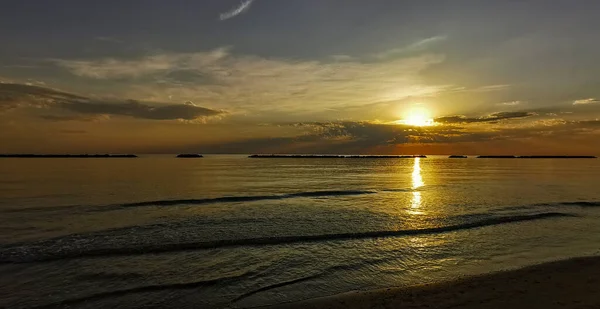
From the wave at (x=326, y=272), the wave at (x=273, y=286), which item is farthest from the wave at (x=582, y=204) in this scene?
the wave at (x=273, y=286)

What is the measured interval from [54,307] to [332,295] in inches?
309

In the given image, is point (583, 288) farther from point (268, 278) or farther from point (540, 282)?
point (268, 278)

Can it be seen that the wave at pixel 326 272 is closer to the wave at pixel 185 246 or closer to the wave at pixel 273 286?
the wave at pixel 273 286

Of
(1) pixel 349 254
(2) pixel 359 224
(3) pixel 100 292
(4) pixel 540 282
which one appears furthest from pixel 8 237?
(4) pixel 540 282

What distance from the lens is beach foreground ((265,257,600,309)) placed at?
9.92 m

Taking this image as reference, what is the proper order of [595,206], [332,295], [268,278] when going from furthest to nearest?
[595,206]
[268,278]
[332,295]

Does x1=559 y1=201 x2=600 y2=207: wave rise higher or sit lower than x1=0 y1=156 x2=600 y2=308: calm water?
lower

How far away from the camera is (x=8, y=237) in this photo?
60.5 feet

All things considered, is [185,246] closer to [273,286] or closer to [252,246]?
[252,246]

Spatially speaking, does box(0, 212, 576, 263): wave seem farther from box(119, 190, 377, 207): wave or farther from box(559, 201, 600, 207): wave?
box(559, 201, 600, 207): wave

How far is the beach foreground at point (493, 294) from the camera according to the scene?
9.92 meters

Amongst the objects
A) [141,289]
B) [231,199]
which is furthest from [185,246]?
[231,199]

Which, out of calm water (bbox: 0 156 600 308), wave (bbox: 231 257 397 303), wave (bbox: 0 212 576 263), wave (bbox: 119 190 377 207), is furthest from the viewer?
wave (bbox: 119 190 377 207)

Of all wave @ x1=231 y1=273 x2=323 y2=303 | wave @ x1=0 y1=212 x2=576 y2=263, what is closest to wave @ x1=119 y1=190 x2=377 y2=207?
wave @ x1=0 y1=212 x2=576 y2=263
